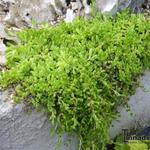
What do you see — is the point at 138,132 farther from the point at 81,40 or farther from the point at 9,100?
the point at 9,100

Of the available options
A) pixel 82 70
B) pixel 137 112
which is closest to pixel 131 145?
pixel 137 112

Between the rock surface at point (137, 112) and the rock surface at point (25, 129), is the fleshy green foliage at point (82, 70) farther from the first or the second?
the rock surface at point (137, 112)

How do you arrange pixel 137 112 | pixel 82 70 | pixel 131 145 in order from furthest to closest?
1. pixel 137 112
2. pixel 131 145
3. pixel 82 70

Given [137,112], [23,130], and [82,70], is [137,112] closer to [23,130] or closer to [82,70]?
[82,70]

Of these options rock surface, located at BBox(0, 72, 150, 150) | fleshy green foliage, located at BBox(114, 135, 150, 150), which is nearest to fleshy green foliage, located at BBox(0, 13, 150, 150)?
rock surface, located at BBox(0, 72, 150, 150)

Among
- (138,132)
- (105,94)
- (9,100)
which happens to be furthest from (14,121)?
(138,132)

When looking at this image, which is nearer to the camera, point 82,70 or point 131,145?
point 82,70

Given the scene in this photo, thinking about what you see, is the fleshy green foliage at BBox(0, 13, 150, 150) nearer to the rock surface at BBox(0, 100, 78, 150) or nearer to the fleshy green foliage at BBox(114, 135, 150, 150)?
the rock surface at BBox(0, 100, 78, 150)

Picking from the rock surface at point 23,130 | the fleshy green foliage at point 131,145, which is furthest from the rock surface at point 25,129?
the fleshy green foliage at point 131,145
